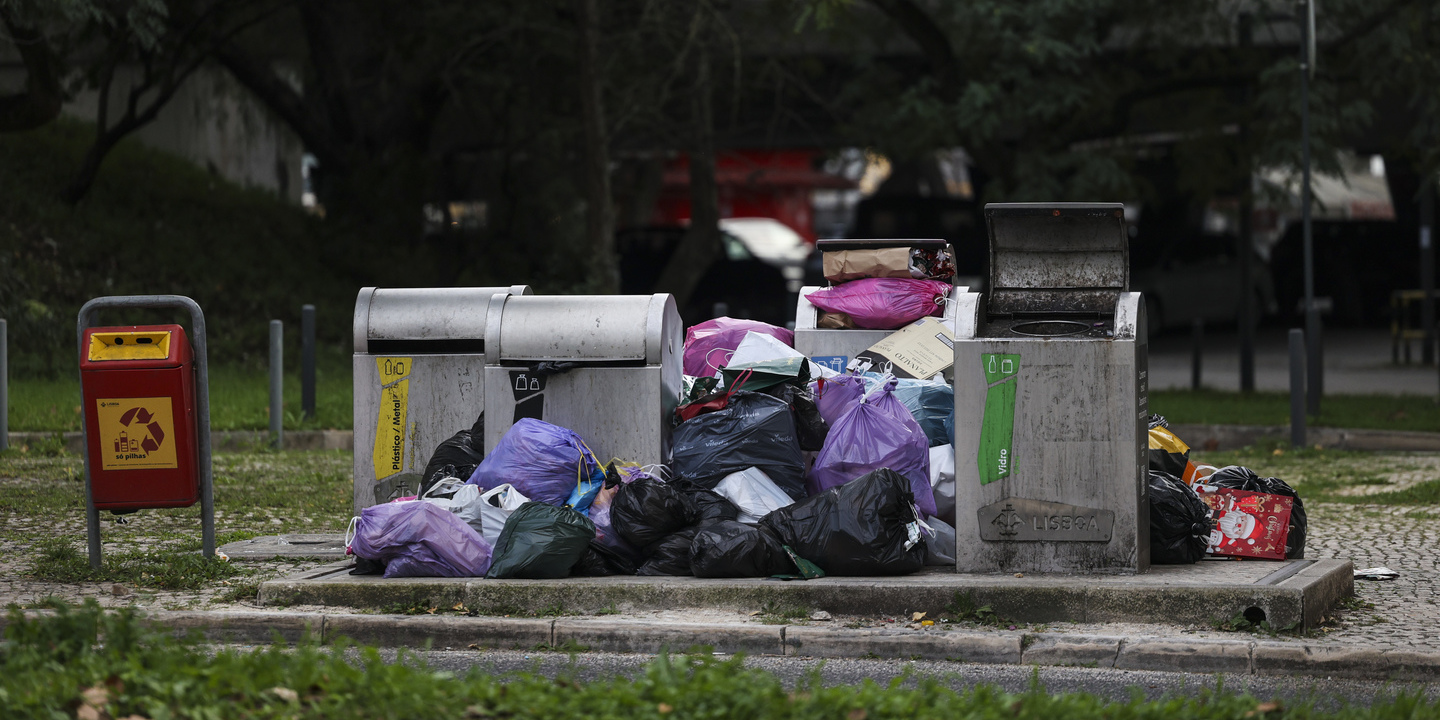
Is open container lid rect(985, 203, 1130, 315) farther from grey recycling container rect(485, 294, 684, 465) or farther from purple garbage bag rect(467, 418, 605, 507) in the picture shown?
purple garbage bag rect(467, 418, 605, 507)

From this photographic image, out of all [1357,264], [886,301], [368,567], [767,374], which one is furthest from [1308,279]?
[1357,264]

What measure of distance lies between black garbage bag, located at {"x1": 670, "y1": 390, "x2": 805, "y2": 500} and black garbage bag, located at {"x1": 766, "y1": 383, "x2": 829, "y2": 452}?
0.55 ft

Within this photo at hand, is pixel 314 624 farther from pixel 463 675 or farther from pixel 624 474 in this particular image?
pixel 624 474

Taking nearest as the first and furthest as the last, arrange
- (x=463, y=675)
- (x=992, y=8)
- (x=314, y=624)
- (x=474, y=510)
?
1. (x=463, y=675)
2. (x=314, y=624)
3. (x=474, y=510)
4. (x=992, y=8)

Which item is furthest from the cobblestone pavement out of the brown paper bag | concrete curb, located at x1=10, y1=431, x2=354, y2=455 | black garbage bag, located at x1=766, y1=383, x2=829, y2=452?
concrete curb, located at x1=10, y1=431, x2=354, y2=455

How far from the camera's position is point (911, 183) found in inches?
1411

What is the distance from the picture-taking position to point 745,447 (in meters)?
6.83

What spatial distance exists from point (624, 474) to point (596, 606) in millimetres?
1019

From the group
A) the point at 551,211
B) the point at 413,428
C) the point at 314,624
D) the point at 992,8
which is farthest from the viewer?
the point at 551,211

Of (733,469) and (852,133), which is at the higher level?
(852,133)

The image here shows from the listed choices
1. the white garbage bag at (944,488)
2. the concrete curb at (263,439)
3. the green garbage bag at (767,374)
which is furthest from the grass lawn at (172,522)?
the white garbage bag at (944,488)

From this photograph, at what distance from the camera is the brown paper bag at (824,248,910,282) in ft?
29.2

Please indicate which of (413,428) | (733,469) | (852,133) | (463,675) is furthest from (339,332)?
(463,675)

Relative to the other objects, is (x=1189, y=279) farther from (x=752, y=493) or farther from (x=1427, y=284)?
(x=752, y=493)
